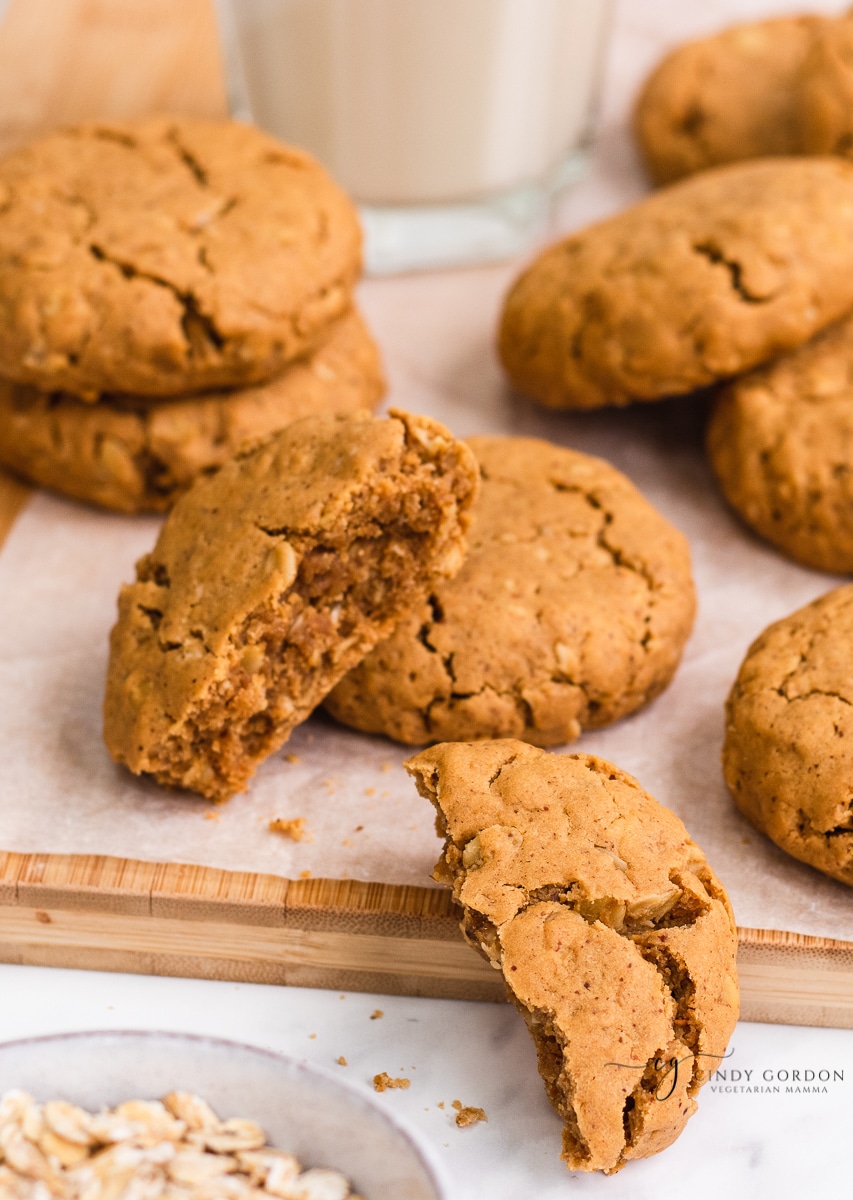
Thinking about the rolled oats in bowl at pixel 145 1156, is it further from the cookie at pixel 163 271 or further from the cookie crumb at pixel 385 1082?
the cookie at pixel 163 271

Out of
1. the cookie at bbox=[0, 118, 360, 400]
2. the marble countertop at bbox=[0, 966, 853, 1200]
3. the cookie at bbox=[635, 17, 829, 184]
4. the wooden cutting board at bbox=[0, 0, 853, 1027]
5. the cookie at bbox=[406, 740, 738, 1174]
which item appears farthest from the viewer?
Result: the cookie at bbox=[635, 17, 829, 184]

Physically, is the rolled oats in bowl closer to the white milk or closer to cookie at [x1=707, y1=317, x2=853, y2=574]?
cookie at [x1=707, y1=317, x2=853, y2=574]

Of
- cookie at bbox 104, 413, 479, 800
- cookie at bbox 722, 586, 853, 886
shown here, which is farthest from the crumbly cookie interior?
cookie at bbox 722, 586, 853, 886

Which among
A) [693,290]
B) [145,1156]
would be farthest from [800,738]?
[145,1156]

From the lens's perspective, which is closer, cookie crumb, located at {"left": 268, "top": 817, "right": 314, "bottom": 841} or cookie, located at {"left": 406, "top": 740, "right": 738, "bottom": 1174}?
cookie, located at {"left": 406, "top": 740, "right": 738, "bottom": 1174}

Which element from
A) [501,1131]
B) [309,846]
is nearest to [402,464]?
[309,846]

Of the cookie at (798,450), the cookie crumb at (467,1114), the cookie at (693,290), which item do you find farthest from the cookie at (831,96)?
the cookie crumb at (467,1114)
